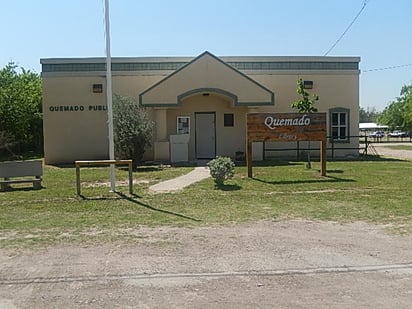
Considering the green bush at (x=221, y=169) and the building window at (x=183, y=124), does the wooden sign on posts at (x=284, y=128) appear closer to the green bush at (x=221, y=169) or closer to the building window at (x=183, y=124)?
the green bush at (x=221, y=169)

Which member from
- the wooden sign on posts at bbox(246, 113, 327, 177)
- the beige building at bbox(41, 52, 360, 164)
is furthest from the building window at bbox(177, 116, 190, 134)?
the wooden sign on posts at bbox(246, 113, 327, 177)

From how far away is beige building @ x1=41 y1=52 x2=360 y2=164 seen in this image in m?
23.9

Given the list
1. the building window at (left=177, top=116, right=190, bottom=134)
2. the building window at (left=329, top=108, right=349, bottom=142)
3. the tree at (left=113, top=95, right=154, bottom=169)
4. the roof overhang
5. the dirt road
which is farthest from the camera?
the building window at (left=329, top=108, right=349, bottom=142)

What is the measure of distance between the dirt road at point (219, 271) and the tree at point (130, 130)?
507 inches

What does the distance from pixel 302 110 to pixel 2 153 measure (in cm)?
2263

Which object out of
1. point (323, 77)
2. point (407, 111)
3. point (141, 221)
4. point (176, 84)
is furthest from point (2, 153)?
point (407, 111)

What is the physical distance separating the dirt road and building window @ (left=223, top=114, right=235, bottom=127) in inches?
664

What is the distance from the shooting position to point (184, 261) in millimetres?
6926

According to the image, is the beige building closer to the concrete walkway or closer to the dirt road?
the concrete walkway

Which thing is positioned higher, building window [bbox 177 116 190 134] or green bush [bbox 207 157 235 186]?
building window [bbox 177 116 190 134]

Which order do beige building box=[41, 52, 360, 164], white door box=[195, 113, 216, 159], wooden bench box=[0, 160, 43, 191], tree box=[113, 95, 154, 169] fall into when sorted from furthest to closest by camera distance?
white door box=[195, 113, 216, 159]
beige building box=[41, 52, 360, 164]
tree box=[113, 95, 154, 169]
wooden bench box=[0, 160, 43, 191]

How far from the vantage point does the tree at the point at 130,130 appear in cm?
2144

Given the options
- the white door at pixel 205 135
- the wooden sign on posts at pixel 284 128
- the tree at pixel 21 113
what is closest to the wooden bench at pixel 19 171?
the wooden sign on posts at pixel 284 128

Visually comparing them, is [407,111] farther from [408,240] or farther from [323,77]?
[408,240]
